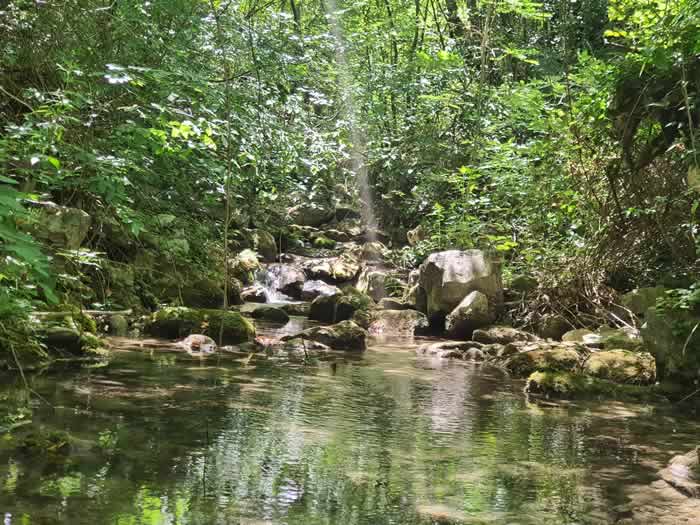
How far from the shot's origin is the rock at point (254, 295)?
547 inches

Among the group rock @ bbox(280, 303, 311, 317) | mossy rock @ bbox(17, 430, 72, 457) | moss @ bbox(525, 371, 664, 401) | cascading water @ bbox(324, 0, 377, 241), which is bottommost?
mossy rock @ bbox(17, 430, 72, 457)

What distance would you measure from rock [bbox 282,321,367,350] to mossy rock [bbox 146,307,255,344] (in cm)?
84

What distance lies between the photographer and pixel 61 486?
11.1ft

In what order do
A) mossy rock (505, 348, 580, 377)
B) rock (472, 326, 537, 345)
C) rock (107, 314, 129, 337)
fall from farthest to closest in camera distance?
rock (472, 326, 537, 345), rock (107, 314, 129, 337), mossy rock (505, 348, 580, 377)

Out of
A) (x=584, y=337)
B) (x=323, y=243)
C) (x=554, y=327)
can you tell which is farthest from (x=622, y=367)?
(x=323, y=243)

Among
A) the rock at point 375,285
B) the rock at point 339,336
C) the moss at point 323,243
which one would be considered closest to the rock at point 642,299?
the rock at point 339,336

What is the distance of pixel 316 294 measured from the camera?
14.8 m

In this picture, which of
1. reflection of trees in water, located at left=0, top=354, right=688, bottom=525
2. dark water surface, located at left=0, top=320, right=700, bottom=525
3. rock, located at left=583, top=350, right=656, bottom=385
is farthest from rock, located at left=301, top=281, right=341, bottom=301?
reflection of trees in water, located at left=0, top=354, right=688, bottom=525

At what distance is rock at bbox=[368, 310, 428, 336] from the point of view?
12016 millimetres

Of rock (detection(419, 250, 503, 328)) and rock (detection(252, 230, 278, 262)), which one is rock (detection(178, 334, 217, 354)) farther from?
rock (detection(252, 230, 278, 262))

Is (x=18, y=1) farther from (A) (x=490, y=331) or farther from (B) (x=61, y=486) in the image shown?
(A) (x=490, y=331)

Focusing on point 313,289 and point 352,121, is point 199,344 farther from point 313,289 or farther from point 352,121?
point 352,121

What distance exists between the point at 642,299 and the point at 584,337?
1.17 metres

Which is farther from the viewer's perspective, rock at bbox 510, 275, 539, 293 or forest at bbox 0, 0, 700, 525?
rock at bbox 510, 275, 539, 293
